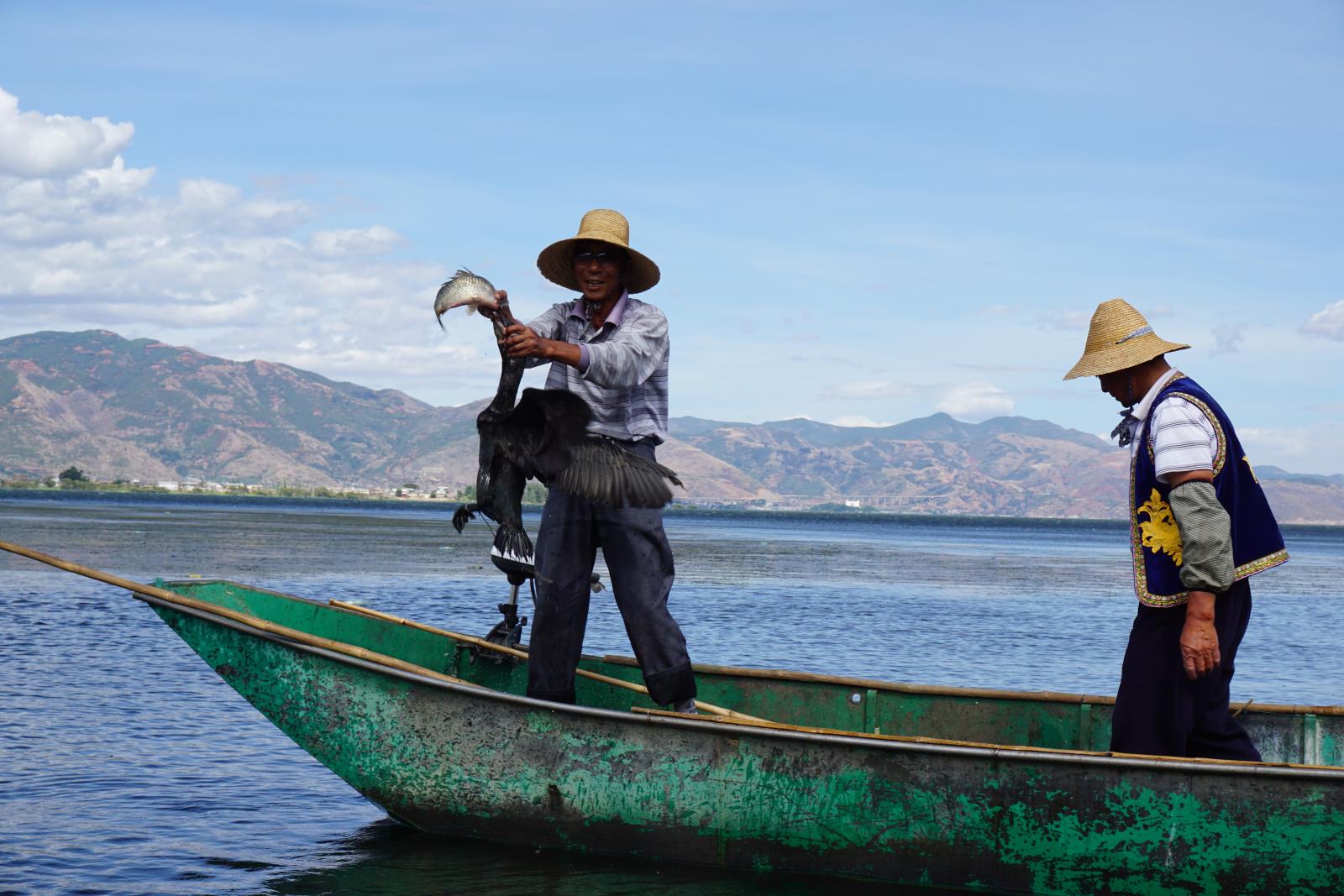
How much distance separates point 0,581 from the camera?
20.4 m

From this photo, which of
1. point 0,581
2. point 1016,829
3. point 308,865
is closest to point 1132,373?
point 1016,829

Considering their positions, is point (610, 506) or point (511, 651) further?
point (511, 651)

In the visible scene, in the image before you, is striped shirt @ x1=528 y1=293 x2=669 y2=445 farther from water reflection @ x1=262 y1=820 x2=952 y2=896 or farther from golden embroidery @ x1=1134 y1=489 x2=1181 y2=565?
golden embroidery @ x1=1134 y1=489 x2=1181 y2=565

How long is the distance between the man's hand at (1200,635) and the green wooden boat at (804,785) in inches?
16.4

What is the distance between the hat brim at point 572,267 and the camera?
567 centimetres

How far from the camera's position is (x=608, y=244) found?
18.5 ft

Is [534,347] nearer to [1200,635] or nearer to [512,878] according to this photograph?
[512,878]

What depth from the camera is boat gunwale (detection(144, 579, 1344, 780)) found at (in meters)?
4.93

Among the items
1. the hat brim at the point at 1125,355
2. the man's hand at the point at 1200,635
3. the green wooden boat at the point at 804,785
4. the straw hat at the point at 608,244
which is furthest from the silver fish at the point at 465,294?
the man's hand at the point at 1200,635

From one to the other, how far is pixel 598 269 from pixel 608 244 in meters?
0.11

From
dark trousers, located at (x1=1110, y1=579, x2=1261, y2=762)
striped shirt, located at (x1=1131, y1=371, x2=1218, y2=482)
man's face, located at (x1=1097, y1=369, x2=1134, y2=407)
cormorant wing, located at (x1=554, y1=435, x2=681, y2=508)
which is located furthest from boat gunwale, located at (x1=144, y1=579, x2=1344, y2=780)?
man's face, located at (x1=1097, y1=369, x2=1134, y2=407)

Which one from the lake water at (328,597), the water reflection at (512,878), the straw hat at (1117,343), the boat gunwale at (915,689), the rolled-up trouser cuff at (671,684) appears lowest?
the lake water at (328,597)

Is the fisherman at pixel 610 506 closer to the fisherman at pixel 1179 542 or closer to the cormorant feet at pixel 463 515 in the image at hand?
the cormorant feet at pixel 463 515

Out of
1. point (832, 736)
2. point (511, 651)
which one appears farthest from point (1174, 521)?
point (511, 651)
